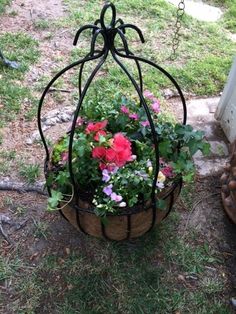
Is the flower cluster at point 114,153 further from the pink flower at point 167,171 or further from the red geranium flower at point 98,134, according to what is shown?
the pink flower at point 167,171

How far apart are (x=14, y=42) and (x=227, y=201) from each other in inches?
85.6

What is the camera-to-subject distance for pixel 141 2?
359 cm

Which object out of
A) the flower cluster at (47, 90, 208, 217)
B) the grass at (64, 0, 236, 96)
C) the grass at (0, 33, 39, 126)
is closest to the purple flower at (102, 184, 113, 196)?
the flower cluster at (47, 90, 208, 217)

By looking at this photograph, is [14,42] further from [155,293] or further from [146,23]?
[155,293]

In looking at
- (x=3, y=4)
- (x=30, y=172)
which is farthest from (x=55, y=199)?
(x=3, y=4)

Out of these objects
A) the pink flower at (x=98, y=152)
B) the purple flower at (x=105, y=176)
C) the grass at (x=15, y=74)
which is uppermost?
the pink flower at (x=98, y=152)

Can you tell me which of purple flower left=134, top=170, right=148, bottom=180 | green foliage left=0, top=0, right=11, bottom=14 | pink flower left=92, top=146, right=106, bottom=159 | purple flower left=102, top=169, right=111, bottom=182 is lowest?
green foliage left=0, top=0, right=11, bottom=14

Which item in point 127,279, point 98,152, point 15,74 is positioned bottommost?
point 127,279

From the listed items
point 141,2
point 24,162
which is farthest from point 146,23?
point 24,162

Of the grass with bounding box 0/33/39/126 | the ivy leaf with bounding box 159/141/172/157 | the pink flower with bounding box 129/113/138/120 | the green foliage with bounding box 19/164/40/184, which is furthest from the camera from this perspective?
the grass with bounding box 0/33/39/126

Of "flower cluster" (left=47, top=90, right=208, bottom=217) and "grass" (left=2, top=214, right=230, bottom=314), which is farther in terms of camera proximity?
"grass" (left=2, top=214, right=230, bottom=314)

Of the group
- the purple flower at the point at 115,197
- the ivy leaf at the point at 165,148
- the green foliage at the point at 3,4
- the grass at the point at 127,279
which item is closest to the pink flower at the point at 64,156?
the purple flower at the point at 115,197

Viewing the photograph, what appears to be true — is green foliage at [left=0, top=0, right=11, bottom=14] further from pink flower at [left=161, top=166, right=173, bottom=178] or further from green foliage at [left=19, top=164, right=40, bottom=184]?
pink flower at [left=161, top=166, right=173, bottom=178]

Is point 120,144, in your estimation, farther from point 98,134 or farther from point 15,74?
point 15,74
